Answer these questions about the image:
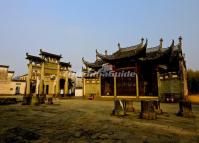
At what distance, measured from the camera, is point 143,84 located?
735 inches

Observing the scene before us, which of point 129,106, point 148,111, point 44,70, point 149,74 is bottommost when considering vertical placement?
point 129,106

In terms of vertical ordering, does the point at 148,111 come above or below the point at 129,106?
above

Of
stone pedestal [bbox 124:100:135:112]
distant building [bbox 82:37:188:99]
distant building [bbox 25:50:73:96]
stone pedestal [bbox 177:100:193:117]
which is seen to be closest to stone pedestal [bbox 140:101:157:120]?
stone pedestal [bbox 177:100:193:117]

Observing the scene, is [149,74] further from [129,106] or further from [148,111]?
[148,111]

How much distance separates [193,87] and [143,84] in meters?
20.3

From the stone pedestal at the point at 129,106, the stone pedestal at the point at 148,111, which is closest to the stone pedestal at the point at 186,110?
the stone pedestal at the point at 148,111

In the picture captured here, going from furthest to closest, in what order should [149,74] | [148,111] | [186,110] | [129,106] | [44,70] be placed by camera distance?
[44,70] < [149,74] < [129,106] < [186,110] < [148,111]

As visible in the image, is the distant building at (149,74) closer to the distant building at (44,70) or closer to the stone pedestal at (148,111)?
the stone pedestal at (148,111)

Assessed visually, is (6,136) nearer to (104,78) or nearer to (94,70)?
(104,78)

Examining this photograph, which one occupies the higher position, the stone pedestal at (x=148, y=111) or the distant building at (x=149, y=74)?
the distant building at (x=149, y=74)

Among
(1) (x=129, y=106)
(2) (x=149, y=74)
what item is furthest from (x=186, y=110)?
(2) (x=149, y=74)

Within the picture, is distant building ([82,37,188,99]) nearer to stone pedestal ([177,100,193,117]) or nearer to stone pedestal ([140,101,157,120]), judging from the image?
stone pedestal ([177,100,193,117])

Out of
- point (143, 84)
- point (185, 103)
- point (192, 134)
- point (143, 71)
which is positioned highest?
point (143, 71)

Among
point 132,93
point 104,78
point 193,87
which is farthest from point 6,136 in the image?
point 193,87
